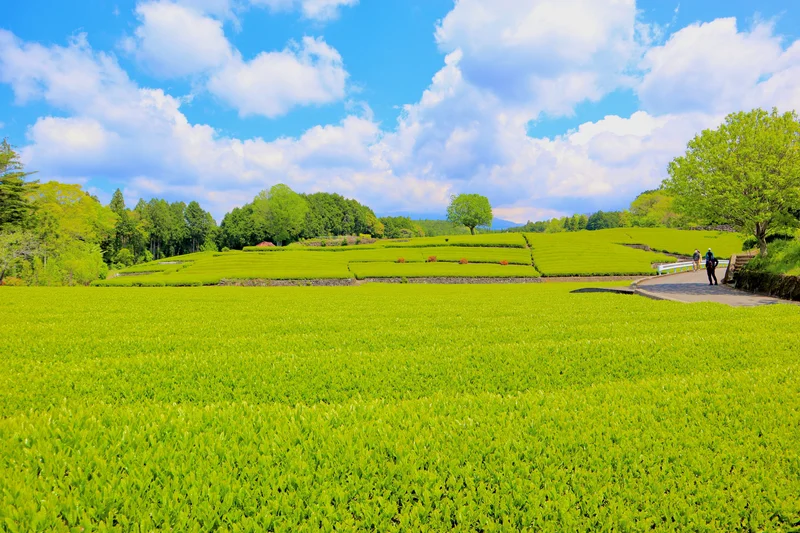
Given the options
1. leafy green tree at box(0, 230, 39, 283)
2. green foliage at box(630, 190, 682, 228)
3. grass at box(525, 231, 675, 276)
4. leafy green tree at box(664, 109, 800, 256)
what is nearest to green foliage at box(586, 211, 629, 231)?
green foliage at box(630, 190, 682, 228)

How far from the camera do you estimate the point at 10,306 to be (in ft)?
56.4

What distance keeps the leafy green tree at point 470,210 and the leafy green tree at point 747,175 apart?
86.7 meters

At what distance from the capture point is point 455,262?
190ft

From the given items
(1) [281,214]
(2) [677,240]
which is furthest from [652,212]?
(1) [281,214]

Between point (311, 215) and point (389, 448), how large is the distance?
145 m

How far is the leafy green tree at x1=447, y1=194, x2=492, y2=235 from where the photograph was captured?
114125 mm

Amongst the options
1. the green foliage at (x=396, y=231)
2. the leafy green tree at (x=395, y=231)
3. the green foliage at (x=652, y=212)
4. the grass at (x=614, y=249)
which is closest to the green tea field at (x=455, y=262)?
the grass at (x=614, y=249)

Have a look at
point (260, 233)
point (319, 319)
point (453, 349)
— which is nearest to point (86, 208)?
point (260, 233)

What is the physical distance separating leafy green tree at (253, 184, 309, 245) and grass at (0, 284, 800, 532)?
112472mm

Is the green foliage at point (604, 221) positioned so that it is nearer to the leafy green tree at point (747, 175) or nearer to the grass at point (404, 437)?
the leafy green tree at point (747, 175)

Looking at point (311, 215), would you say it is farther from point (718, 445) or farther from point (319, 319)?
point (718, 445)

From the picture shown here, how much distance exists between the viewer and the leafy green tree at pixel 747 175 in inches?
950

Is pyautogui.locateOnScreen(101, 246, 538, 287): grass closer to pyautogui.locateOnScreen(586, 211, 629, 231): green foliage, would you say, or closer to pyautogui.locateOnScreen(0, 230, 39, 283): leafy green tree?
pyautogui.locateOnScreen(0, 230, 39, 283): leafy green tree

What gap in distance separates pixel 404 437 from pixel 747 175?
30.8 metres
